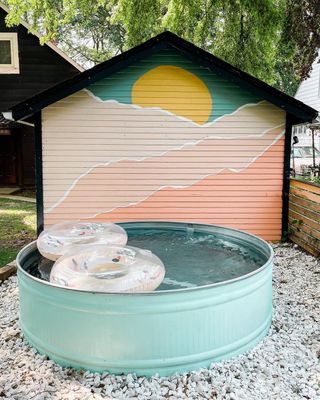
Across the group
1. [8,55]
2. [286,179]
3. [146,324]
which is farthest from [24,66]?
[146,324]

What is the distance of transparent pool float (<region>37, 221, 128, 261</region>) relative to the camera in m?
4.69

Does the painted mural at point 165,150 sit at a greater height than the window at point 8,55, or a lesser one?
lesser

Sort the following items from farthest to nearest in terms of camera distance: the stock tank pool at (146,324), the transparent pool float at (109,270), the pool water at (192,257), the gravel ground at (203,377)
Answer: the pool water at (192,257) → the transparent pool float at (109,270) → the stock tank pool at (146,324) → the gravel ground at (203,377)

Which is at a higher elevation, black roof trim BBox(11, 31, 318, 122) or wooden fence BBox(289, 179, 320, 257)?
black roof trim BBox(11, 31, 318, 122)

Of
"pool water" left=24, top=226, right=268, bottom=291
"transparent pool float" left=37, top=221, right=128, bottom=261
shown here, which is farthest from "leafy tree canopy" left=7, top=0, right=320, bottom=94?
"transparent pool float" left=37, top=221, right=128, bottom=261

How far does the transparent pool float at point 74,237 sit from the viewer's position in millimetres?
4688

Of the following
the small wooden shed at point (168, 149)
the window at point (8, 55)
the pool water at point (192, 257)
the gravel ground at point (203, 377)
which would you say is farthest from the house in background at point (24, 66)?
the gravel ground at point (203, 377)

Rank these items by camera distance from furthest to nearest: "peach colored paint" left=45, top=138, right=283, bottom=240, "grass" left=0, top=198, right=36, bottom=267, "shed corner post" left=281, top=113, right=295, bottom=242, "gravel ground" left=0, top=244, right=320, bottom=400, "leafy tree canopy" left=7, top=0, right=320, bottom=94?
"leafy tree canopy" left=7, top=0, right=320, bottom=94 → "peach colored paint" left=45, top=138, right=283, bottom=240 → "shed corner post" left=281, top=113, right=295, bottom=242 → "grass" left=0, top=198, right=36, bottom=267 → "gravel ground" left=0, top=244, right=320, bottom=400

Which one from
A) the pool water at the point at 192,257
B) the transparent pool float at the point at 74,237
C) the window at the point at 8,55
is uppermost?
the window at the point at 8,55

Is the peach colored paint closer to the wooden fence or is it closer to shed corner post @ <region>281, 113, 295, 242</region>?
shed corner post @ <region>281, 113, 295, 242</region>

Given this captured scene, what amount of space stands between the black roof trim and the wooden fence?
4.00 feet

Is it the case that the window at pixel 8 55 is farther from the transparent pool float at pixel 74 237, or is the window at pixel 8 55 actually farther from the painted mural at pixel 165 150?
the transparent pool float at pixel 74 237

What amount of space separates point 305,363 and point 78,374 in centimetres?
187

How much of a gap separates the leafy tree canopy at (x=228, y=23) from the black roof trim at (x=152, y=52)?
8.32ft
